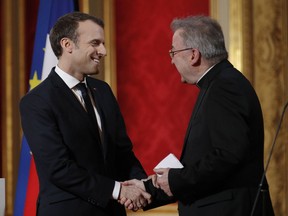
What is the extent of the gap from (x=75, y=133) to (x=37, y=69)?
1968mm

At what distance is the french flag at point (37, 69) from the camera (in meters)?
4.51

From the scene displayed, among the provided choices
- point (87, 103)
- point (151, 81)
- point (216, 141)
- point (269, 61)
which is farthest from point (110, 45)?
point (216, 141)

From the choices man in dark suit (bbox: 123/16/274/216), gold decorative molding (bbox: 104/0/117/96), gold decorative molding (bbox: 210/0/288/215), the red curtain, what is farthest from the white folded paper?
gold decorative molding (bbox: 104/0/117/96)

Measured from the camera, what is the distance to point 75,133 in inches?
111

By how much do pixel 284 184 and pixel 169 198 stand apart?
164 centimetres

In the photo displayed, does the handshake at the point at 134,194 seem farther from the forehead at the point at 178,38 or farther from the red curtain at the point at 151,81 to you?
the red curtain at the point at 151,81

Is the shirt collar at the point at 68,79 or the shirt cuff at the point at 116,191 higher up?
the shirt collar at the point at 68,79

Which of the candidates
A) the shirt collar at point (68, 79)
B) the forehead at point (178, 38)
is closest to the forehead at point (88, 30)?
the shirt collar at point (68, 79)

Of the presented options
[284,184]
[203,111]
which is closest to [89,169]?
[203,111]

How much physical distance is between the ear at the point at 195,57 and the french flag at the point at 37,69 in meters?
2.00

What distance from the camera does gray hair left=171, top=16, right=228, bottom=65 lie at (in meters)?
2.71

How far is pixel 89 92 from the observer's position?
302 cm

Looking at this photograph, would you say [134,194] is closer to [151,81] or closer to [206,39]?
[206,39]

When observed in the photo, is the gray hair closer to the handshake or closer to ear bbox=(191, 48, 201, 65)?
ear bbox=(191, 48, 201, 65)
